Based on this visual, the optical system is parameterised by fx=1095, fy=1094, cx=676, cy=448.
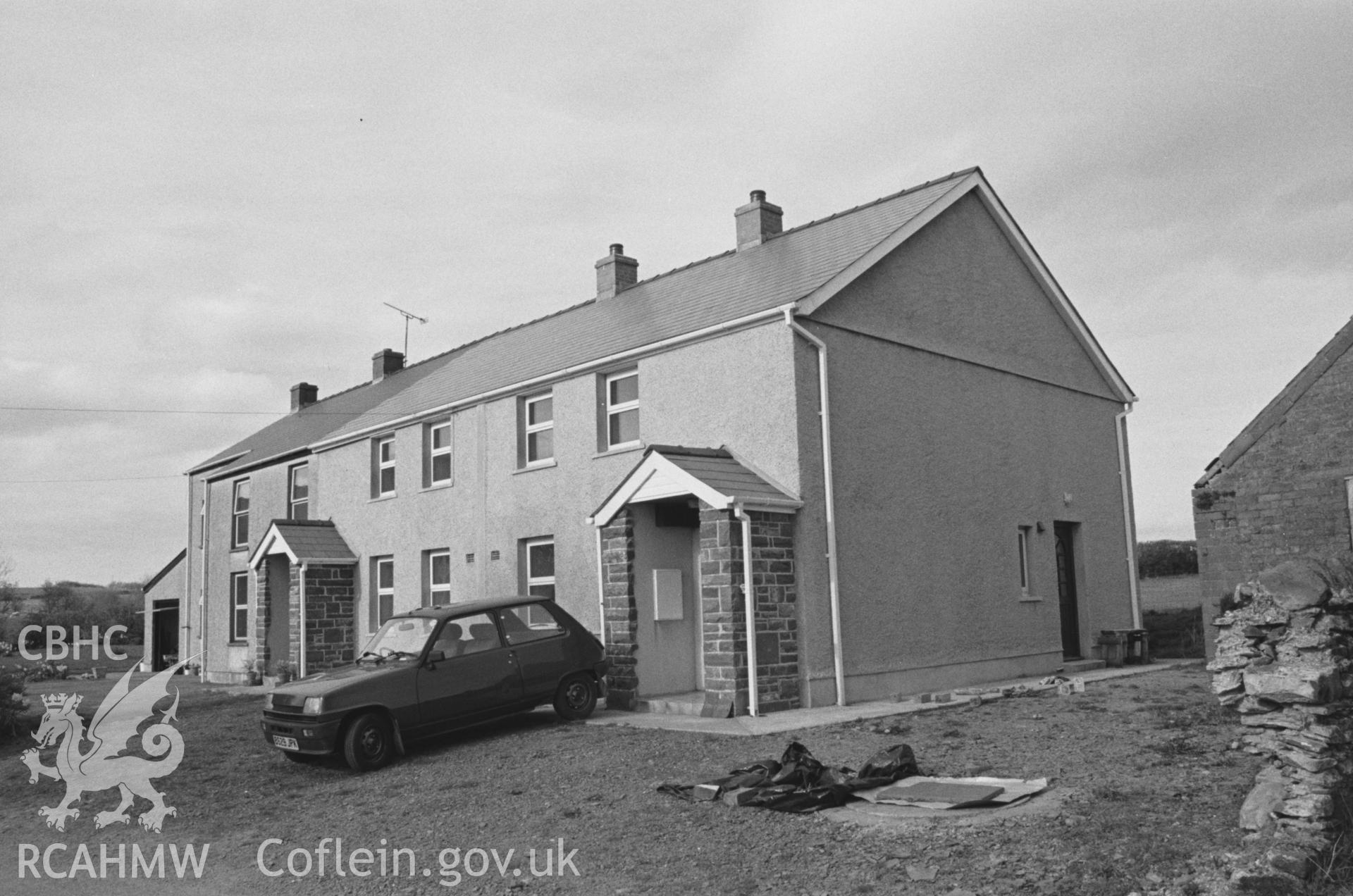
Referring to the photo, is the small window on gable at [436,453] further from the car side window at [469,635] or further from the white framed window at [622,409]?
the car side window at [469,635]

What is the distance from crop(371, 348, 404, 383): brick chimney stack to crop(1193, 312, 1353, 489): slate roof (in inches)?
839

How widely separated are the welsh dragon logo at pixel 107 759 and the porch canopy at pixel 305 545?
742 cm

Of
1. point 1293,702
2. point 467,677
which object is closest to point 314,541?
point 467,677

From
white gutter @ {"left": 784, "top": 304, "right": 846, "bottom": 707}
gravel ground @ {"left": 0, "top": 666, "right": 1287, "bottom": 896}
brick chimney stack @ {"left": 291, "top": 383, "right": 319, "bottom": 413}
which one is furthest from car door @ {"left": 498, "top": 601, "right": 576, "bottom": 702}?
brick chimney stack @ {"left": 291, "top": 383, "right": 319, "bottom": 413}

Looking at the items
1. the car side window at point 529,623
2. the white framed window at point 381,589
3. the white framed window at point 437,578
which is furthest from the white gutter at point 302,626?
the car side window at point 529,623

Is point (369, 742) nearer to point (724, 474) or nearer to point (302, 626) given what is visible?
point (724, 474)

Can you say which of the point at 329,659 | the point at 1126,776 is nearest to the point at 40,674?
the point at 329,659

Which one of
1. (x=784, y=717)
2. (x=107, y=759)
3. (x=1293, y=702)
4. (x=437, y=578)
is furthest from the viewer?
(x=437, y=578)

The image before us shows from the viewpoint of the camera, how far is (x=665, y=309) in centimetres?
1769

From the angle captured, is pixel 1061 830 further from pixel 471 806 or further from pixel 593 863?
pixel 471 806

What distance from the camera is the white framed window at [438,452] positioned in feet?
66.4

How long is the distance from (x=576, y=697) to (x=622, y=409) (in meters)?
4.96

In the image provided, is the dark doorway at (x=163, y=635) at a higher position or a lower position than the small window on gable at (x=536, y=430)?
lower

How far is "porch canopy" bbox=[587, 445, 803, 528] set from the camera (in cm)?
1305
